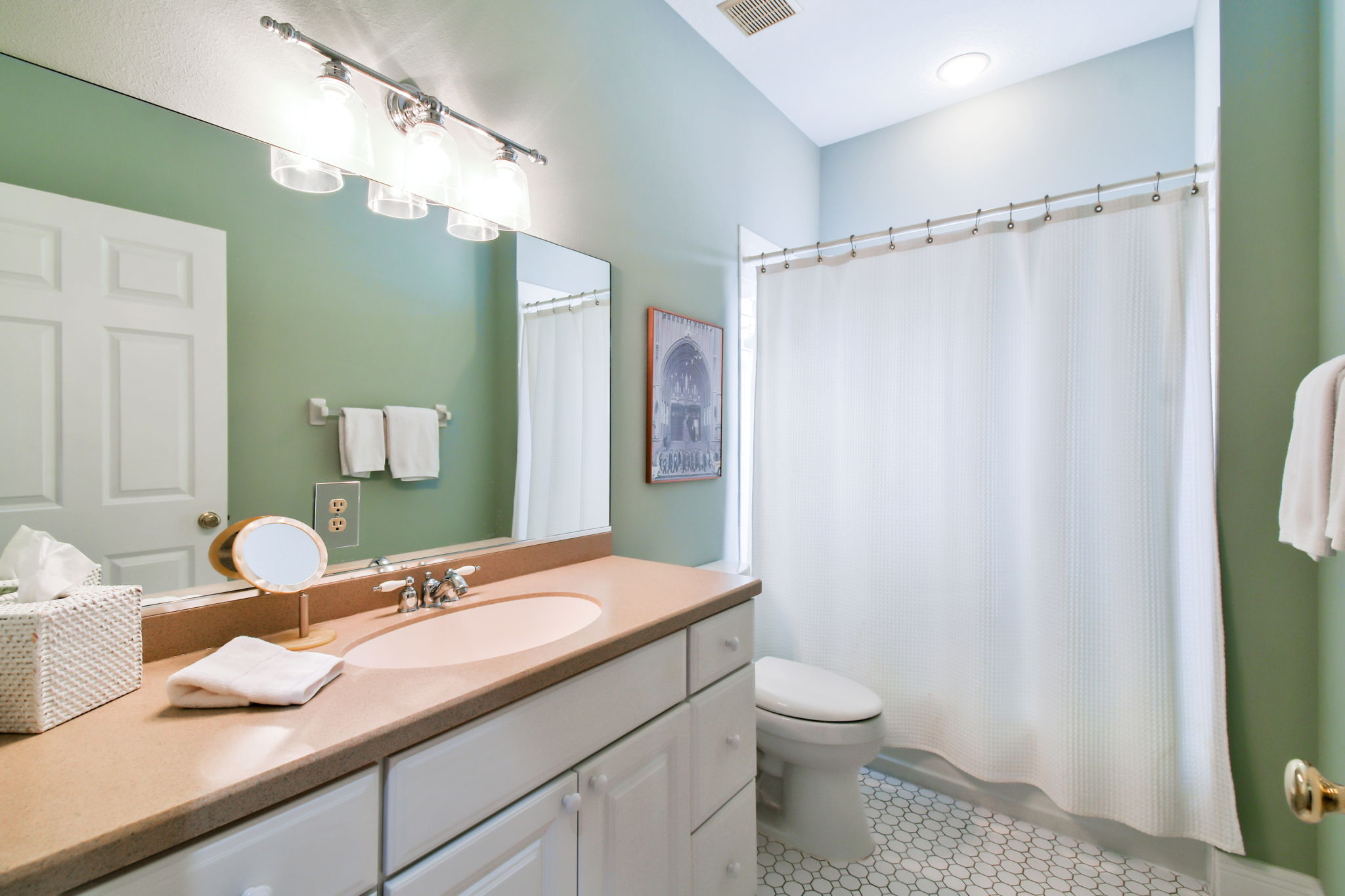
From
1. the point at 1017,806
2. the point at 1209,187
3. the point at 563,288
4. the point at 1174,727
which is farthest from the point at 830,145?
the point at 1017,806

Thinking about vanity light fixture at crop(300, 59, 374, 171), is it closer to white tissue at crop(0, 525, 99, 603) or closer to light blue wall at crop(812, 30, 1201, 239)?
white tissue at crop(0, 525, 99, 603)

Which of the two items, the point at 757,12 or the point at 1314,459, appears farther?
the point at 757,12

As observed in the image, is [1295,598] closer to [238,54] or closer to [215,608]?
[215,608]

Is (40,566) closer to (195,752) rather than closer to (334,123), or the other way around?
(195,752)

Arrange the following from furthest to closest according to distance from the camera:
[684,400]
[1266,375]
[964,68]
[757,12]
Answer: [964,68] → [684,400] → [757,12] → [1266,375]

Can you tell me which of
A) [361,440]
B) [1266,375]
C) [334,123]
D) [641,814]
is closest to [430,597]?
[361,440]

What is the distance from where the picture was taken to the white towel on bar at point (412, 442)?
125 centimetres

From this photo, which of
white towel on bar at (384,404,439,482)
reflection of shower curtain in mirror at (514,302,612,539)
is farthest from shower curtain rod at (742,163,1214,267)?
white towel on bar at (384,404,439,482)

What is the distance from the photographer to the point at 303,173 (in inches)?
43.2

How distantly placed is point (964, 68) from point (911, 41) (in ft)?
1.03

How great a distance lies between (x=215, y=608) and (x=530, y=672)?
557 mm

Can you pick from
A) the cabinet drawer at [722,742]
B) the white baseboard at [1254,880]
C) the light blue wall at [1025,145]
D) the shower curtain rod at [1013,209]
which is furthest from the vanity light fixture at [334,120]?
the white baseboard at [1254,880]

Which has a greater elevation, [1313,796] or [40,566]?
[40,566]

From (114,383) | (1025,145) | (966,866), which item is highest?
(1025,145)
